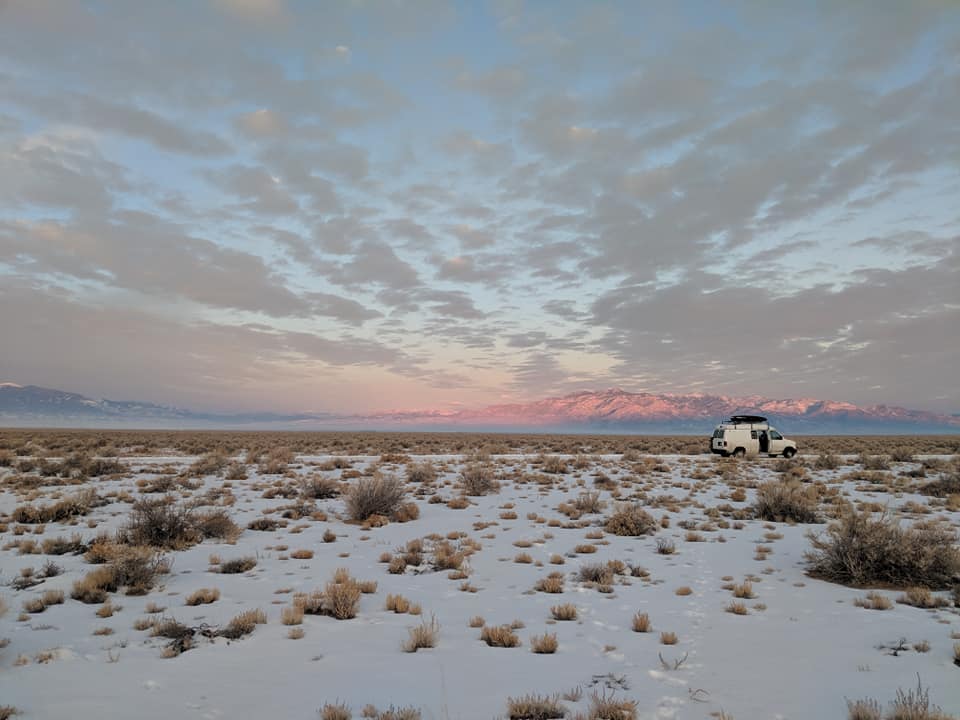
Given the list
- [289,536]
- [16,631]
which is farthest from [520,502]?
[16,631]

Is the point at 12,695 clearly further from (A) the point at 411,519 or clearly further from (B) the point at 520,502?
(B) the point at 520,502

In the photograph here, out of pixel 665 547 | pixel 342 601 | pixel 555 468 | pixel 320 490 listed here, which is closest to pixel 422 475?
pixel 320 490

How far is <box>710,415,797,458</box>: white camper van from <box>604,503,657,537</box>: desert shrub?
23.6 metres

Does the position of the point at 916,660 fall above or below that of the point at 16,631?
above

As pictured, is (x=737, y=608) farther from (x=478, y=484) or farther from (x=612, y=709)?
(x=478, y=484)

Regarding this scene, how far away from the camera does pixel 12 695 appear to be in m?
5.09

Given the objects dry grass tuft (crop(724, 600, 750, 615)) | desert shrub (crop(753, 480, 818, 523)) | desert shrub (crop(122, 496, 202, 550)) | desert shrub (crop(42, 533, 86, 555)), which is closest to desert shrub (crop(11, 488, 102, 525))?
desert shrub (crop(42, 533, 86, 555))

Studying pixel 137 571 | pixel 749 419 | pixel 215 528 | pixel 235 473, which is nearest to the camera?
pixel 137 571

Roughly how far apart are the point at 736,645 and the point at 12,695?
778 centimetres

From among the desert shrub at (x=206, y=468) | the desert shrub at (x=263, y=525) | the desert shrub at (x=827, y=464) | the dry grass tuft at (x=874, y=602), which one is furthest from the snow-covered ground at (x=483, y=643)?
the desert shrub at (x=827, y=464)

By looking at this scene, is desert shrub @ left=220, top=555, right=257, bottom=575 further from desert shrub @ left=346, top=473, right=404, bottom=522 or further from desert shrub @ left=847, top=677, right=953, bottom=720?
desert shrub @ left=847, top=677, right=953, bottom=720

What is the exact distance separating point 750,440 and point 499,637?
32.4 m

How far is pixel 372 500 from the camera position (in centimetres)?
1559

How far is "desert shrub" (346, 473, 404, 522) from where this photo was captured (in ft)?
50.7
